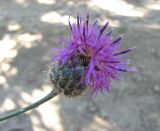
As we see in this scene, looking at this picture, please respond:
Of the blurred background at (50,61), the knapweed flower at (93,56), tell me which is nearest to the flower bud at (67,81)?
the knapweed flower at (93,56)

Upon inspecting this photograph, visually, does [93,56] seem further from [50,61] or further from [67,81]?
[50,61]

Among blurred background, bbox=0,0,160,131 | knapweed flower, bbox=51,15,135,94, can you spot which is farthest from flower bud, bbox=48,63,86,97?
blurred background, bbox=0,0,160,131

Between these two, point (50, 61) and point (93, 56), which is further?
point (50, 61)

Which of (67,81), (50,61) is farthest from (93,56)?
(50,61)

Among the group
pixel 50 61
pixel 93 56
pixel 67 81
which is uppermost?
pixel 93 56

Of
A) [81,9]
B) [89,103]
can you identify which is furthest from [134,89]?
[81,9]

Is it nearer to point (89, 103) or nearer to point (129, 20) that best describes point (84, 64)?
point (89, 103)

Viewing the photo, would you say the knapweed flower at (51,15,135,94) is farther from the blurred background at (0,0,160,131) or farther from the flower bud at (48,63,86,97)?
the blurred background at (0,0,160,131)
